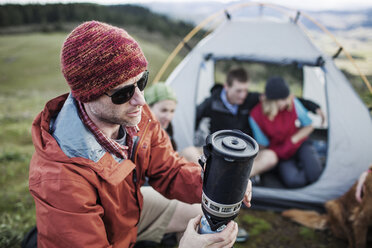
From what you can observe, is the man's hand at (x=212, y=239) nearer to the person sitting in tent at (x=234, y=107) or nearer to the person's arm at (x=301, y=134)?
the person sitting in tent at (x=234, y=107)

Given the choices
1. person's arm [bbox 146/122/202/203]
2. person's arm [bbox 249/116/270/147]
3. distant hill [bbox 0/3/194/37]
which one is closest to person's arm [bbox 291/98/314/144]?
person's arm [bbox 249/116/270/147]

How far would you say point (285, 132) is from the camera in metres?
3.38

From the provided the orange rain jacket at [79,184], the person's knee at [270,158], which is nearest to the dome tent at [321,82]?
the person's knee at [270,158]

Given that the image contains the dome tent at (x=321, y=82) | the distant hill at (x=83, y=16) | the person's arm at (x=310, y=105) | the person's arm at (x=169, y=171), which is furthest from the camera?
the distant hill at (x=83, y=16)

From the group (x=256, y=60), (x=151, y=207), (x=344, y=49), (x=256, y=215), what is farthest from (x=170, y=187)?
(x=344, y=49)

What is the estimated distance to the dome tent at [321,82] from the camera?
2859 mm

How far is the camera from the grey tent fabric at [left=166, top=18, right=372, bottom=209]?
2.86 metres

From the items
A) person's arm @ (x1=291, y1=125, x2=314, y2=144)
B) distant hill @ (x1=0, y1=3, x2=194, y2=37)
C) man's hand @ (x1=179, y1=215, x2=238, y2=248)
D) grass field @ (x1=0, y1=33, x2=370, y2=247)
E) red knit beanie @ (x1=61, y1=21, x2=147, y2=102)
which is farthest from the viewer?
distant hill @ (x1=0, y1=3, x2=194, y2=37)

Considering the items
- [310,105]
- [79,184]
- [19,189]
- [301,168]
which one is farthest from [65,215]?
[310,105]

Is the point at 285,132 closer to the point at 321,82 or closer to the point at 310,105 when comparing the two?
the point at 310,105

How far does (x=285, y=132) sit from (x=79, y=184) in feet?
9.54

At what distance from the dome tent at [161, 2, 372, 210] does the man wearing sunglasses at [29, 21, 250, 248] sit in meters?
1.89

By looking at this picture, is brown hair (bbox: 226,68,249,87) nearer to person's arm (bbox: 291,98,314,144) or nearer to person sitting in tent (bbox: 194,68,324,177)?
person sitting in tent (bbox: 194,68,324,177)

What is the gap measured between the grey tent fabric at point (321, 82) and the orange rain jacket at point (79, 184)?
1.84 meters
